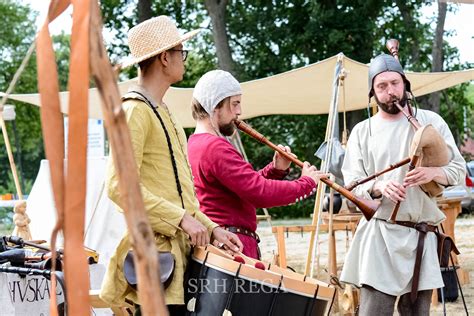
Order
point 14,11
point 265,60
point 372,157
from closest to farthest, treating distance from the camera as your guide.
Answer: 1. point 372,157
2. point 265,60
3. point 14,11

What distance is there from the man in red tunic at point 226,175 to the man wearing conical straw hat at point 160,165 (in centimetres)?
47

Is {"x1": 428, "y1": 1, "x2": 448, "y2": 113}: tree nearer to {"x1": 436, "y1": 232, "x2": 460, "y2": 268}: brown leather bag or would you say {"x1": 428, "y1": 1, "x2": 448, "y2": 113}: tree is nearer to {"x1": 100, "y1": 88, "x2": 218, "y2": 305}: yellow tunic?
{"x1": 436, "y1": 232, "x2": 460, "y2": 268}: brown leather bag

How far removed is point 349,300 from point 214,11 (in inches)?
605

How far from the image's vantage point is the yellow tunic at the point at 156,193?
8.73ft

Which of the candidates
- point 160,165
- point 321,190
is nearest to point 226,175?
point 160,165

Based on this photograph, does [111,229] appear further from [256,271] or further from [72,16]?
[72,16]

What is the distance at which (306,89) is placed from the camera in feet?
32.1

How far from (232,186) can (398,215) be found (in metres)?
0.76

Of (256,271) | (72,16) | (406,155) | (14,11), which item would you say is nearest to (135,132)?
(256,271)

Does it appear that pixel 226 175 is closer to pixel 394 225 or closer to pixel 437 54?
pixel 394 225

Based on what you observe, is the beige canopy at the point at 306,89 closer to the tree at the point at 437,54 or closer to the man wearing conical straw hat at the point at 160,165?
the man wearing conical straw hat at the point at 160,165

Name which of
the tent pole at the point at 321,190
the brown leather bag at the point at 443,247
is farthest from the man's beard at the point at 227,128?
the tent pole at the point at 321,190

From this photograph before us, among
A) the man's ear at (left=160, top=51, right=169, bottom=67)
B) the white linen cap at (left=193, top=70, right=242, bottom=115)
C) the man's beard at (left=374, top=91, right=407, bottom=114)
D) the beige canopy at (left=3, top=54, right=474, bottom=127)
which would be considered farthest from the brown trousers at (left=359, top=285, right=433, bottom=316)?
the beige canopy at (left=3, top=54, right=474, bottom=127)

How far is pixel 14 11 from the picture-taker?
131 ft
